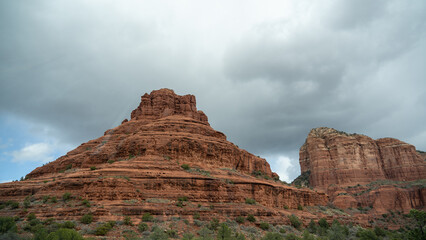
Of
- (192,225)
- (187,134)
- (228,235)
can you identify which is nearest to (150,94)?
(187,134)

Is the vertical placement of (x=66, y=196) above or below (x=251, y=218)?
above

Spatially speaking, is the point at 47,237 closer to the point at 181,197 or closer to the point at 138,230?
the point at 138,230

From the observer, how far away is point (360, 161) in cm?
10900

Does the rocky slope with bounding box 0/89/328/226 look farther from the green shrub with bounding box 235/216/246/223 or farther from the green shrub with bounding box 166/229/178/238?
the green shrub with bounding box 166/229/178/238

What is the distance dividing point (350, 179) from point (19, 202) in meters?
107

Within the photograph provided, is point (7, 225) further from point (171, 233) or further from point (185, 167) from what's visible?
point (185, 167)

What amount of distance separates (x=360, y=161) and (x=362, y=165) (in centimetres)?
169

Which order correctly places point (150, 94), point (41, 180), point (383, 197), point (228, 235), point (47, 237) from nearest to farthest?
1. point (47, 237)
2. point (228, 235)
3. point (41, 180)
4. point (150, 94)
5. point (383, 197)

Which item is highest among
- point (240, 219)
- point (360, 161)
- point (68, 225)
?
point (360, 161)

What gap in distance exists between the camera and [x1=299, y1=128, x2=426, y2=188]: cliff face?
10538cm

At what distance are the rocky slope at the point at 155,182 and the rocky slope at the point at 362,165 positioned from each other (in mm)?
55463

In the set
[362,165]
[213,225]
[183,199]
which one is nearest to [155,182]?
[183,199]

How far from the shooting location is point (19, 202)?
33.0 metres

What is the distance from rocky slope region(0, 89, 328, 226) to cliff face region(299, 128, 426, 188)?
61.4 metres
